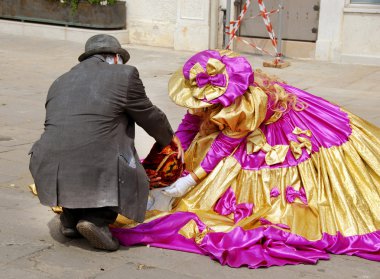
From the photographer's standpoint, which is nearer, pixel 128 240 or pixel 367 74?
pixel 128 240

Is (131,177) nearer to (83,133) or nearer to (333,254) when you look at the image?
(83,133)

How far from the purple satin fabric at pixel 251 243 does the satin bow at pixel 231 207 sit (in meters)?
0.23

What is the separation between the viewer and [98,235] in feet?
13.1

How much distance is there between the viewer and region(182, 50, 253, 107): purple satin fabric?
4328mm

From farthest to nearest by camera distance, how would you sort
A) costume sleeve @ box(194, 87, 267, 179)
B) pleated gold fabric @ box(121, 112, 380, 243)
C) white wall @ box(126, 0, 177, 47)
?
1. white wall @ box(126, 0, 177, 47)
2. costume sleeve @ box(194, 87, 267, 179)
3. pleated gold fabric @ box(121, 112, 380, 243)

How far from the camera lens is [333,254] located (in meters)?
4.10

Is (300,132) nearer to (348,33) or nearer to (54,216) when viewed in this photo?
(54,216)

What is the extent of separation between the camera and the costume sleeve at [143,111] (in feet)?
13.4

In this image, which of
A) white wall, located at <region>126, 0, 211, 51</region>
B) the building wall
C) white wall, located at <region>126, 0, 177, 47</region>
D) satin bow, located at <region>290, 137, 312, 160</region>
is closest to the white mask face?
satin bow, located at <region>290, 137, 312, 160</region>

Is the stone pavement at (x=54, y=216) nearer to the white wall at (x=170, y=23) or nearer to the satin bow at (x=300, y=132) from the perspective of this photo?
the satin bow at (x=300, y=132)

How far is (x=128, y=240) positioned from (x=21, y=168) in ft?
6.21

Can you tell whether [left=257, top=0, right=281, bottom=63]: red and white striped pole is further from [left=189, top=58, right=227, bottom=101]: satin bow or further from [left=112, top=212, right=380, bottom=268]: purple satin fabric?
[left=112, top=212, right=380, bottom=268]: purple satin fabric

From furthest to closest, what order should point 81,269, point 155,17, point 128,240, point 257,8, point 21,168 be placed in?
point 155,17 → point 257,8 → point 21,168 → point 128,240 → point 81,269

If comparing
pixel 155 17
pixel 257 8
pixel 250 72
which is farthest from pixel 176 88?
pixel 155 17
